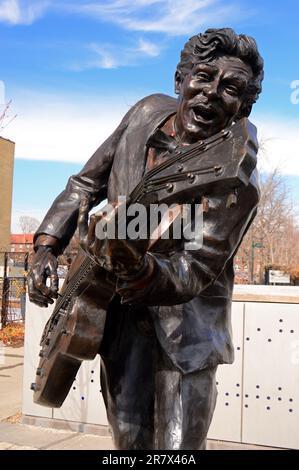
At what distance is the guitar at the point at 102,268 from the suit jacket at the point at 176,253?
0.28ft

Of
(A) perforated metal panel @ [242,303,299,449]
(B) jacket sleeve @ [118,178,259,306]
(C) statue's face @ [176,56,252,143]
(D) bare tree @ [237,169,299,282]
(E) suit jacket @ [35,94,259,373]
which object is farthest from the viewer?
(D) bare tree @ [237,169,299,282]

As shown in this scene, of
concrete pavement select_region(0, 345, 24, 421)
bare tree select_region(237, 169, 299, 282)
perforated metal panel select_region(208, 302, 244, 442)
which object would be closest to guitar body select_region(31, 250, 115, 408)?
perforated metal panel select_region(208, 302, 244, 442)

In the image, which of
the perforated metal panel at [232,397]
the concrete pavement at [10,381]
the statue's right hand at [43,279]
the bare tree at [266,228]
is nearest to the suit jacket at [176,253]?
the statue's right hand at [43,279]

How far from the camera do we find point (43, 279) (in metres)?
2.27

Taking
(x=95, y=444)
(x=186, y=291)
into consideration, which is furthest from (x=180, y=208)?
(x=95, y=444)

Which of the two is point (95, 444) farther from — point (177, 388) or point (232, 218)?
point (232, 218)

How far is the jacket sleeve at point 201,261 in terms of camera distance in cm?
157

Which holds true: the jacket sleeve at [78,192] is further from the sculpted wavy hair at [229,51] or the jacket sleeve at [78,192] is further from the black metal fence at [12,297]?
Answer: the black metal fence at [12,297]

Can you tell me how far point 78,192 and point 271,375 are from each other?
3149 millimetres

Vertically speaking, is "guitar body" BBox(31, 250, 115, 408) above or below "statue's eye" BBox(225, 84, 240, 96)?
below

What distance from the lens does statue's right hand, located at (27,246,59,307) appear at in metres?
2.22

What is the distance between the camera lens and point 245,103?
2127 mm

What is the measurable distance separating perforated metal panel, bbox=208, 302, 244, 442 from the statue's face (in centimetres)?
323

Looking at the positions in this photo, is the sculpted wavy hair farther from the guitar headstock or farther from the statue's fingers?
the statue's fingers
